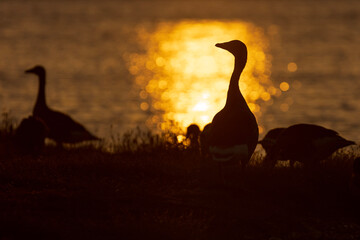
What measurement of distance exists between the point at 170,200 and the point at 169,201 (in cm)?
6

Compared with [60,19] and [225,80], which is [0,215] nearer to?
[225,80]

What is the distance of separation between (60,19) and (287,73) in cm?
9106

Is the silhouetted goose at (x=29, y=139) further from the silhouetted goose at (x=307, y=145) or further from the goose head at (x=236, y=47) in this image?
the silhouetted goose at (x=307, y=145)

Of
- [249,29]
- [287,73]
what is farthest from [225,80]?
[249,29]

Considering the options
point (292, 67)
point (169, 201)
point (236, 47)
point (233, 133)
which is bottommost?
point (169, 201)

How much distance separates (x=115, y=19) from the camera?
513ft

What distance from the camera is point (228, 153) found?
10.8 meters

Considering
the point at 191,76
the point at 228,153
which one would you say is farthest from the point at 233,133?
the point at 191,76

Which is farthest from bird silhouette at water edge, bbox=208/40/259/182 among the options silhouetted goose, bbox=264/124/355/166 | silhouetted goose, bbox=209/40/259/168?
silhouetted goose, bbox=264/124/355/166

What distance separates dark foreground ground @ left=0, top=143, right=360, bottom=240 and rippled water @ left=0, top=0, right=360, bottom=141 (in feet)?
16.2

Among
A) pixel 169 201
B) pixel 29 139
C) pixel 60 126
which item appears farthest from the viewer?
pixel 60 126

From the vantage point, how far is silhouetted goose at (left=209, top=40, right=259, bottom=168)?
10.8m

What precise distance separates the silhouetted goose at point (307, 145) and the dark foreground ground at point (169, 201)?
0.25 m

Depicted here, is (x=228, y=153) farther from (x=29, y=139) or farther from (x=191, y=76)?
(x=191, y=76)
